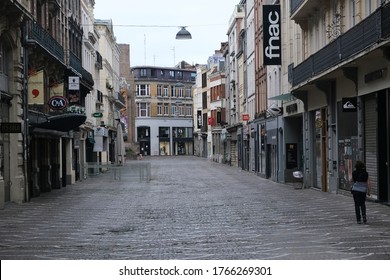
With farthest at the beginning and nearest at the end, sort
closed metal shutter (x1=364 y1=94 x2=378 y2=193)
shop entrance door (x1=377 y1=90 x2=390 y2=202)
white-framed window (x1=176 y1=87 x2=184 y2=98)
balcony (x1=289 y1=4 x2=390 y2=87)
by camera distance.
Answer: white-framed window (x1=176 y1=87 x2=184 y2=98)
closed metal shutter (x1=364 y1=94 x2=378 y2=193)
shop entrance door (x1=377 y1=90 x2=390 y2=202)
balcony (x1=289 y1=4 x2=390 y2=87)

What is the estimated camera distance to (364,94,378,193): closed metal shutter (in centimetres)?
2186

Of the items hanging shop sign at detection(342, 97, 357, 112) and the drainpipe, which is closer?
hanging shop sign at detection(342, 97, 357, 112)

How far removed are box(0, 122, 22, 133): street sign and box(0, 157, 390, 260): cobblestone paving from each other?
251 centimetres

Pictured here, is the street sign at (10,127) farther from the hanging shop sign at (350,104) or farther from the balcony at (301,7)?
the balcony at (301,7)

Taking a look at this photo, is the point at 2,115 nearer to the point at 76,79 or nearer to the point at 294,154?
the point at 76,79

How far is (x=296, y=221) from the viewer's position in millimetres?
17672

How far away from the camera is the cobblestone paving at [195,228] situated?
12.4 m

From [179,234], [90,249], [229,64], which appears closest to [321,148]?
[179,234]

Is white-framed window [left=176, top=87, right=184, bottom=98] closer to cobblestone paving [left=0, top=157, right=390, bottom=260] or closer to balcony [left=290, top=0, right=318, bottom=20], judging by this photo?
balcony [left=290, top=0, right=318, bottom=20]

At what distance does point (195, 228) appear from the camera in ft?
54.5

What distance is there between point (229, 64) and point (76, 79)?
144 ft

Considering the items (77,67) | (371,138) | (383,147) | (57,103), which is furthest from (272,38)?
(383,147)

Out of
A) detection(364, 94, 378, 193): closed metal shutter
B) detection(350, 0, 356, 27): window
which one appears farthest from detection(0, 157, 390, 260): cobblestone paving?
detection(350, 0, 356, 27): window

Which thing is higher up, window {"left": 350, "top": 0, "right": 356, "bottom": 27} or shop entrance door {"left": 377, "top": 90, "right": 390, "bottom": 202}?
window {"left": 350, "top": 0, "right": 356, "bottom": 27}
